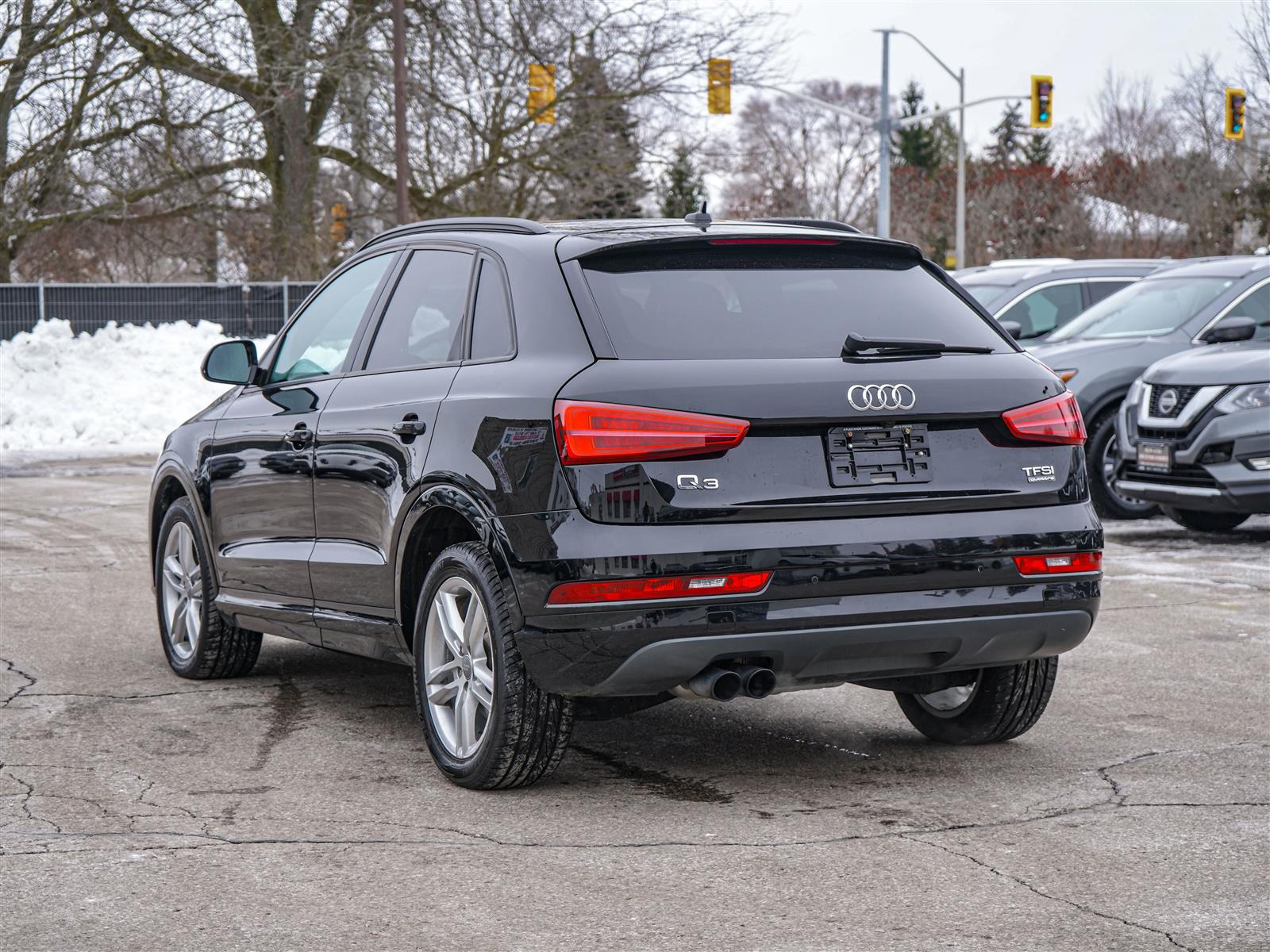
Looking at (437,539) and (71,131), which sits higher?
(71,131)

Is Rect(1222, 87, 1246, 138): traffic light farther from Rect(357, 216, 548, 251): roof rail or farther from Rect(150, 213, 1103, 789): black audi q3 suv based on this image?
Rect(150, 213, 1103, 789): black audi q3 suv

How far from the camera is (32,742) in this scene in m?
5.80

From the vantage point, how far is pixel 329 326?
6453 millimetres

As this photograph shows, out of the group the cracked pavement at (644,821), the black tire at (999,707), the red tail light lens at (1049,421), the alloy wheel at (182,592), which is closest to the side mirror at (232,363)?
the alloy wheel at (182,592)

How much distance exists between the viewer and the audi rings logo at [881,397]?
482 centimetres

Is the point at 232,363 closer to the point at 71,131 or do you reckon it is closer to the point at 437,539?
the point at 437,539

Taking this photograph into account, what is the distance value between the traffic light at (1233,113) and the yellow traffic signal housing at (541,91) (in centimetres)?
1318

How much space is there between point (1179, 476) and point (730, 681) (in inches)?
283

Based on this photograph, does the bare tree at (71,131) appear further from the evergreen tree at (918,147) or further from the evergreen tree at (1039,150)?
the evergreen tree at (918,147)

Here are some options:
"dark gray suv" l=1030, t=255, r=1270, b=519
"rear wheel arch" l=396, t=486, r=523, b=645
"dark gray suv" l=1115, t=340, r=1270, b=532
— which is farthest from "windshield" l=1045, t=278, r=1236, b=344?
"rear wheel arch" l=396, t=486, r=523, b=645

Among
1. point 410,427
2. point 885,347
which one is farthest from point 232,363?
point 885,347

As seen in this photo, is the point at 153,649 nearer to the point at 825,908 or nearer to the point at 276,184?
the point at 825,908

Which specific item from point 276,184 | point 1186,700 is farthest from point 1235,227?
point 1186,700

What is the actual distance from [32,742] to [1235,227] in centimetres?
5851
